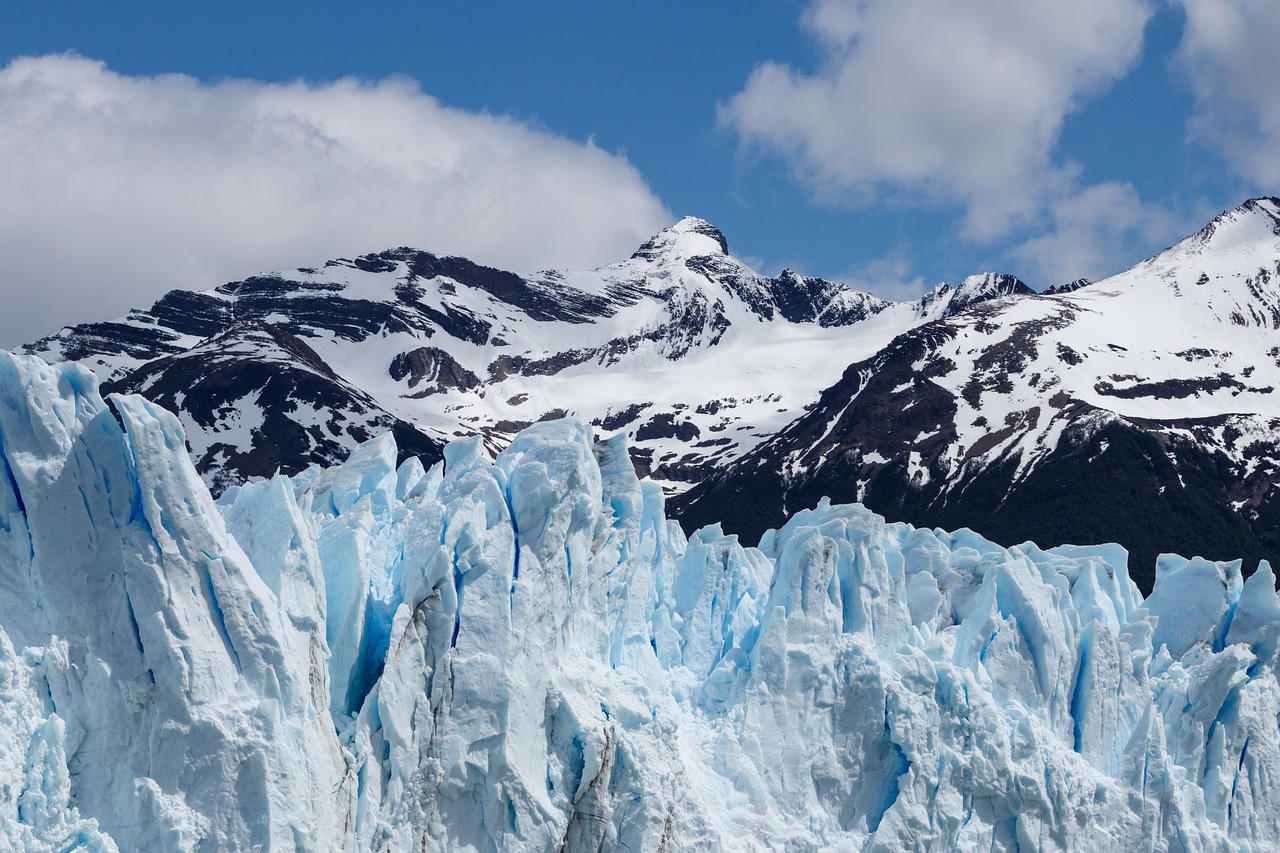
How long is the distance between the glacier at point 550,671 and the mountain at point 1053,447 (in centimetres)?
8846

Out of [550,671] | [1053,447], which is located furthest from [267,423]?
[550,671]

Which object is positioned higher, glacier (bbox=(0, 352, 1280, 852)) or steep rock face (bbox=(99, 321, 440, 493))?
steep rock face (bbox=(99, 321, 440, 493))

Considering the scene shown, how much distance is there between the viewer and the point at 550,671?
102ft

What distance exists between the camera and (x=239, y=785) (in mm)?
24844

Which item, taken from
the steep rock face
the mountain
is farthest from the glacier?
the steep rock face

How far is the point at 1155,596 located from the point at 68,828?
119 ft

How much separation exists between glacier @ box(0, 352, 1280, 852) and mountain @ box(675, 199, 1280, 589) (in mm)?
88462

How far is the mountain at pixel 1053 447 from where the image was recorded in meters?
143

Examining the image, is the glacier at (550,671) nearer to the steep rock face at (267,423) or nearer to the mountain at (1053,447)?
the mountain at (1053,447)

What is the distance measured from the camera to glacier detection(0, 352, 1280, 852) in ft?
80.8

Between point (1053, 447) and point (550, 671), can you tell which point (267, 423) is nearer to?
point (1053, 447)

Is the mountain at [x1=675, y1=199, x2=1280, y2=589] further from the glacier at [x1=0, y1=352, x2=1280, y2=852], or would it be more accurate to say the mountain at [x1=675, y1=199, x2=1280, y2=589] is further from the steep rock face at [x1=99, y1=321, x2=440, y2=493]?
the glacier at [x1=0, y1=352, x2=1280, y2=852]

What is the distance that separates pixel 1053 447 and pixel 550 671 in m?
138

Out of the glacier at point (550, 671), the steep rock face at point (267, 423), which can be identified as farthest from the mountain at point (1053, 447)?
the glacier at point (550, 671)
